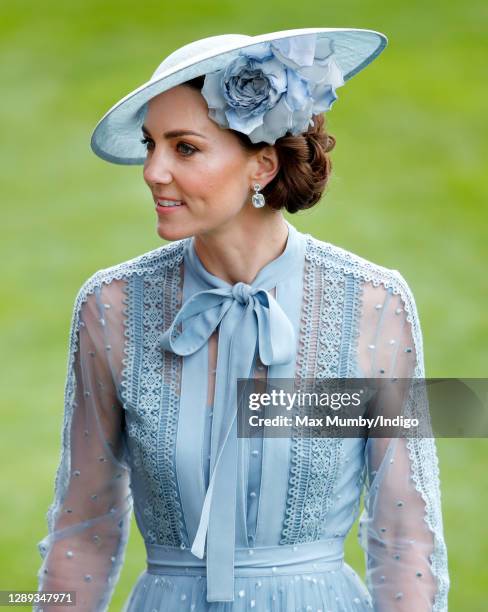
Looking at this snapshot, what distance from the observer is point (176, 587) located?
8.64ft

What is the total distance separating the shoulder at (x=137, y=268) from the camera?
2713 millimetres

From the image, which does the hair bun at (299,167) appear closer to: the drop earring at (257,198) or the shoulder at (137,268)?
the drop earring at (257,198)

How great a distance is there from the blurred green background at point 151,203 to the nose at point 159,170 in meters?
3.59

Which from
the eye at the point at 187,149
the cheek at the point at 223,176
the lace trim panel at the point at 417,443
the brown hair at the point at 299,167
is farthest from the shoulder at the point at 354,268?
the eye at the point at 187,149

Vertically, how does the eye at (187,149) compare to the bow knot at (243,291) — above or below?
above

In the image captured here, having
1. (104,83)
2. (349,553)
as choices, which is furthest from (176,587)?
(104,83)

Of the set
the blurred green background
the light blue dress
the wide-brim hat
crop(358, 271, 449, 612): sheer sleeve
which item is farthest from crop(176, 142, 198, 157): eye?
the blurred green background

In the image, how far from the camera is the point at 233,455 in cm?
256

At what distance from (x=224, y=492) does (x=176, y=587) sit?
24 centimetres

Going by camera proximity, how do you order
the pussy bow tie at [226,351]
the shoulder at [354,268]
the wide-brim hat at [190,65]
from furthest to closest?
the shoulder at [354,268], the pussy bow tie at [226,351], the wide-brim hat at [190,65]

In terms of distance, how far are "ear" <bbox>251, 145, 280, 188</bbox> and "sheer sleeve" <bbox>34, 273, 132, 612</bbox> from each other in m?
0.38

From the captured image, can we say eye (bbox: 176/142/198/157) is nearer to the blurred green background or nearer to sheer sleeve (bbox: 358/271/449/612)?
sheer sleeve (bbox: 358/271/449/612)

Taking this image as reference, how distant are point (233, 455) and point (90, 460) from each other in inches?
12.6

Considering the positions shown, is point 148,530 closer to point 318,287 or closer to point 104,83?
point 318,287
